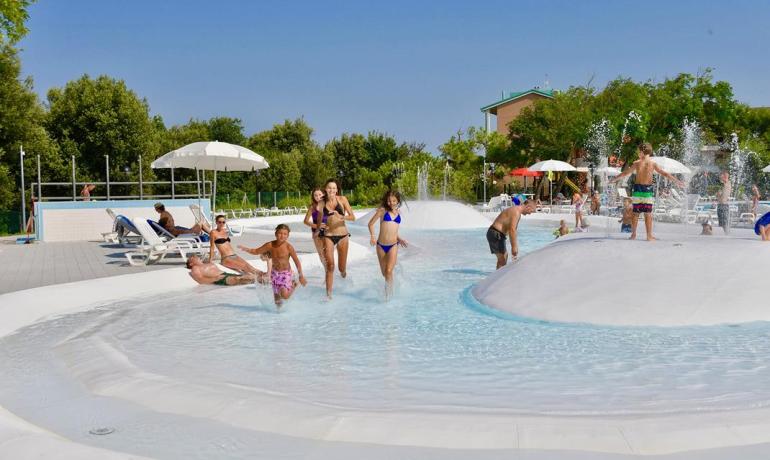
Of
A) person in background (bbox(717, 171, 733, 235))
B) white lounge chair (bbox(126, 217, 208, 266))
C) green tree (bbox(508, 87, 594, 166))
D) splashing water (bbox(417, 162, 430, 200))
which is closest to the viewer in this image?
white lounge chair (bbox(126, 217, 208, 266))

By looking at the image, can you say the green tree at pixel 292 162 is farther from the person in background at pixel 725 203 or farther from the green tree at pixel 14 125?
the person in background at pixel 725 203

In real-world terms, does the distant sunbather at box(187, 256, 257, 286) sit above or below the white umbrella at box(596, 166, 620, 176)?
below

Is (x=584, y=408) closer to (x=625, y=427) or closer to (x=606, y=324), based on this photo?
(x=625, y=427)

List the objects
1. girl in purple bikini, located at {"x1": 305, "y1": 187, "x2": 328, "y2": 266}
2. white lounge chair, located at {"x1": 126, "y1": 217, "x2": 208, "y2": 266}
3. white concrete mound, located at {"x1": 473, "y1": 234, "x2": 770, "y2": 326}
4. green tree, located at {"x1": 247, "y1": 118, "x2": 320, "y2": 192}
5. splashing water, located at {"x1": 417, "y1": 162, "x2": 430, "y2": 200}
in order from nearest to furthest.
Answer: white concrete mound, located at {"x1": 473, "y1": 234, "x2": 770, "y2": 326}
girl in purple bikini, located at {"x1": 305, "y1": 187, "x2": 328, "y2": 266}
white lounge chair, located at {"x1": 126, "y1": 217, "x2": 208, "y2": 266}
splashing water, located at {"x1": 417, "y1": 162, "x2": 430, "y2": 200}
green tree, located at {"x1": 247, "y1": 118, "x2": 320, "y2": 192}

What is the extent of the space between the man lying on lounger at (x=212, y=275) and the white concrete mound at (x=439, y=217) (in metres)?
14.9

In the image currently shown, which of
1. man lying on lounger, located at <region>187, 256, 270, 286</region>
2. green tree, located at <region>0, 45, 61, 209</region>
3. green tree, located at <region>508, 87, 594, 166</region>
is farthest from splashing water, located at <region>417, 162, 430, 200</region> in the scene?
man lying on lounger, located at <region>187, 256, 270, 286</region>

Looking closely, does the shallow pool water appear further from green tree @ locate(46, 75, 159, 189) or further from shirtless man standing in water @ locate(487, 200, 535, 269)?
green tree @ locate(46, 75, 159, 189)

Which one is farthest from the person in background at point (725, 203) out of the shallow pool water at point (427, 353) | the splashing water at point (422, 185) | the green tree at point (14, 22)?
the splashing water at point (422, 185)

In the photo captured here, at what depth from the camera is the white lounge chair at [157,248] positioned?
1336 cm

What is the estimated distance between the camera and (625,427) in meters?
4.29

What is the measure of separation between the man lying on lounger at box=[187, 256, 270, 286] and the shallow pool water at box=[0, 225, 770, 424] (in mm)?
1131

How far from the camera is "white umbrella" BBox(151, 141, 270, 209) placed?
16997 millimetres

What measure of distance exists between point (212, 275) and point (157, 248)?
7.18 ft

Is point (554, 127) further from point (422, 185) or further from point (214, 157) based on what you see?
point (214, 157)
